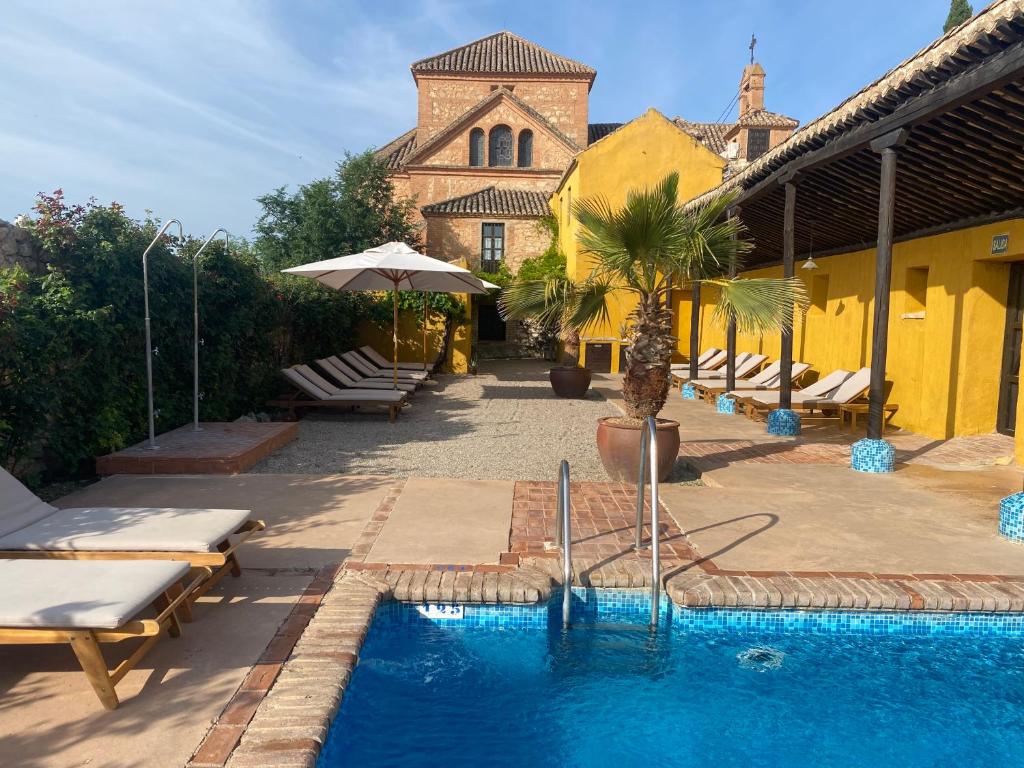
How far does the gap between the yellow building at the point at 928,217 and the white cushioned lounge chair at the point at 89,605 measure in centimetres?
637

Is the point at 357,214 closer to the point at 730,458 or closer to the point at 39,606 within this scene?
the point at 730,458

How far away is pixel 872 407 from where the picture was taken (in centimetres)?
724

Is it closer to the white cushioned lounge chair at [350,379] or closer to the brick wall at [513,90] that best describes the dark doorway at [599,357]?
the white cushioned lounge chair at [350,379]

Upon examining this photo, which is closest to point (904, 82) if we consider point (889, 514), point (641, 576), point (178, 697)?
point (889, 514)

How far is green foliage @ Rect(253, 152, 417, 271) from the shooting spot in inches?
856

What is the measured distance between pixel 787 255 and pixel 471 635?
7.58 metres

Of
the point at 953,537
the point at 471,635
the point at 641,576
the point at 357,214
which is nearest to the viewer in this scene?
the point at 471,635

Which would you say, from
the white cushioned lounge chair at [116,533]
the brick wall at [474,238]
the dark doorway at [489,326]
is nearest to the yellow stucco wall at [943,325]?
the white cushioned lounge chair at [116,533]

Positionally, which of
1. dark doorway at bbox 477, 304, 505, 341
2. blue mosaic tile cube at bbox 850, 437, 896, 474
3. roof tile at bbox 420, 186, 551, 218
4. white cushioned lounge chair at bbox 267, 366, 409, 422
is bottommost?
blue mosaic tile cube at bbox 850, 437, 896, 474

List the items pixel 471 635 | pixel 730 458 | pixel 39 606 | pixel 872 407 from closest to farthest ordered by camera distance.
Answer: pixel 39 606 → pixel 471 635 → pixel 872 407 → pixel 730 458

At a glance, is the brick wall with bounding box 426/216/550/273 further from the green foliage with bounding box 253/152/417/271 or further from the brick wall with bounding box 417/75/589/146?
the brick wall with bounding box 417/75/589/146

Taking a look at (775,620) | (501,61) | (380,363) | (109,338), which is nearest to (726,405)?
(380,363)

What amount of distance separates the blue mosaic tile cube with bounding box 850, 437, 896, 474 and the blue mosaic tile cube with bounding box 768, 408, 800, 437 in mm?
2066

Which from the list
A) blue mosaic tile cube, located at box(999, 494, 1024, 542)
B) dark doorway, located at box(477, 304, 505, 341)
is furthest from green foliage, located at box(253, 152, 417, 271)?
blue mosaic tile cube, located at box(999, 494, 1024, 542)
